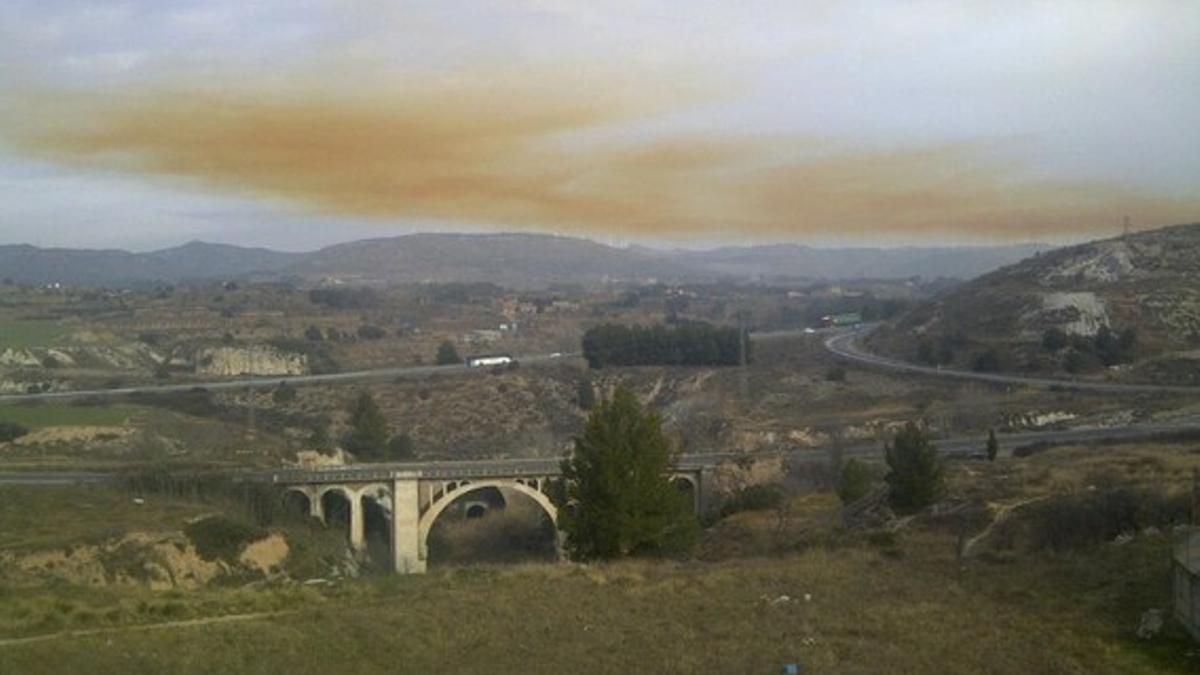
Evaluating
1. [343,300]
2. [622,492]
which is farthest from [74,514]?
[343,300]

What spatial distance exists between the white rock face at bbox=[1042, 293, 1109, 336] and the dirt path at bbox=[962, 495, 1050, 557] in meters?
62.3

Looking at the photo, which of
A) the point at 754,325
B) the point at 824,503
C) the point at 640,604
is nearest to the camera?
the point at 640,604

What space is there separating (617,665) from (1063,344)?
3132 inches

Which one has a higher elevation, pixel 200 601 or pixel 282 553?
pixel 200 601

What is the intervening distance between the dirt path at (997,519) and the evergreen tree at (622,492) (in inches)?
265

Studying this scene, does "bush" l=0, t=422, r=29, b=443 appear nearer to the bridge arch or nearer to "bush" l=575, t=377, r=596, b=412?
the bridge arch

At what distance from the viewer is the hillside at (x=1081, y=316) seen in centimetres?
8331

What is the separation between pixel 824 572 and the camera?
22.0 meters

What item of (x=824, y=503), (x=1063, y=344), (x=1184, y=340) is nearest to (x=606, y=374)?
(x=1063, y=344)

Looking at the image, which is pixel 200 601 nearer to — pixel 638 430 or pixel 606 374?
pixel 638 430

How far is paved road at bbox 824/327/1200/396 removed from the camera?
2746 inches

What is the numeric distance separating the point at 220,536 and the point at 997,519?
82.6 feet

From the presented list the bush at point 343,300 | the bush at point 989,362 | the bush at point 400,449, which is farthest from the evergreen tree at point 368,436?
the bush at point 343,300

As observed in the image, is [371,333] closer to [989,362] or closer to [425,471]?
[989,362]
